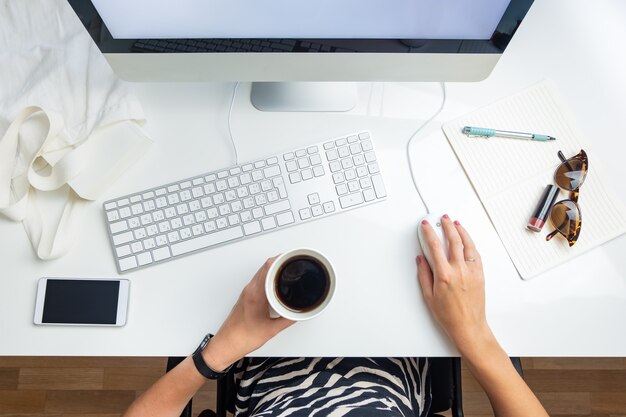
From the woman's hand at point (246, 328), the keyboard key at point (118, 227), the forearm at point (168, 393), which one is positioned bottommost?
the forearm at point (168, 393)

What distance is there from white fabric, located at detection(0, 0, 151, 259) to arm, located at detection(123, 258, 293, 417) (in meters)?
0.25

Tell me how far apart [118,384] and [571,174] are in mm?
1212

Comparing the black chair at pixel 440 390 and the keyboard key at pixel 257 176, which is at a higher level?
the keyboard key at pixel 257 176

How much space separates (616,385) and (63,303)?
1.39 metres

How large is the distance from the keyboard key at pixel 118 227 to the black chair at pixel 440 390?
9.0 inches

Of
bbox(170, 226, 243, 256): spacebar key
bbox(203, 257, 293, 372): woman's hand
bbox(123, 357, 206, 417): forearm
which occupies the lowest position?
bbox(123, 357, 206, 417): forearm

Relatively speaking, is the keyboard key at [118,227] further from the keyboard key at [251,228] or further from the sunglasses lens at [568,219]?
the sunglasses lens at [568,219]

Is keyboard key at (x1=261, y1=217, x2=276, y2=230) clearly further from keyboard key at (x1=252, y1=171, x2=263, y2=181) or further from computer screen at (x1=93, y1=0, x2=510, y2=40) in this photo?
computer screen at (x1=93, y1=0, x2=510, y2=40)

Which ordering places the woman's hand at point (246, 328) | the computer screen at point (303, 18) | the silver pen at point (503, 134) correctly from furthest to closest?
1. the silver pen at point (503, 134)
2. the woman's hand at point (246, 328)
3. the computer screen at point (303, 18)

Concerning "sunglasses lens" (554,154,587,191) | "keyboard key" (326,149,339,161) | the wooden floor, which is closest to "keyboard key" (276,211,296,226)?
"keyboard key" (326,149,339,161)

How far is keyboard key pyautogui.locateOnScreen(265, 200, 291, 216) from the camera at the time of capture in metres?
0.79

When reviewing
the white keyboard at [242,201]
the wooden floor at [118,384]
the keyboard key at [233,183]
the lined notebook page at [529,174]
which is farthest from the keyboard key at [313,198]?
the wooden floor at [118,384]

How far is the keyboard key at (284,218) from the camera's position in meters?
0.79

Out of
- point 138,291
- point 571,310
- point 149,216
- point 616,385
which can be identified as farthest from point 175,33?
point 616,385
